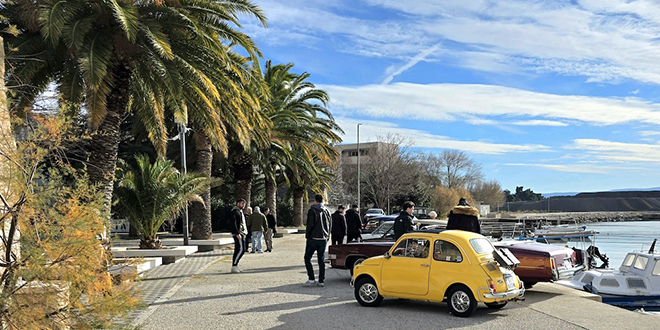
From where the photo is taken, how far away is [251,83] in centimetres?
1764

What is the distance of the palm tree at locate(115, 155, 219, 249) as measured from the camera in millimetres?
17406

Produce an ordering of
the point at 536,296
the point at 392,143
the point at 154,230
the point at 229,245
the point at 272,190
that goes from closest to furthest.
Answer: the point at 536,296 → the point at 154,230 → the point at 229,245 → the point at 272,190 → the point at 392,143

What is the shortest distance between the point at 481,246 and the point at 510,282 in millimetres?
717

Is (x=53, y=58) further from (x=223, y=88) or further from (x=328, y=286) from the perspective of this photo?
(x=328, y=286)

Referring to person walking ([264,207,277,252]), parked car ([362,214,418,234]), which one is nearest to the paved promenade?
person walking ([264,207,277,252])

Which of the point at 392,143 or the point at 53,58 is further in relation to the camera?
the point at 392,143

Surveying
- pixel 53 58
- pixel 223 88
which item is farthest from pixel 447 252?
pixel 53 58

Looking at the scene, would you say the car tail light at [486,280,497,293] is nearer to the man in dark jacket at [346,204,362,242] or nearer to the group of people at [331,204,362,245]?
the group of people at [331,204,362,245]

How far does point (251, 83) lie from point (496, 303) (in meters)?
10.5

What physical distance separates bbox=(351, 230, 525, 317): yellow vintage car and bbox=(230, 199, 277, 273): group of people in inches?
206

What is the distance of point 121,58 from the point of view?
13.2 m

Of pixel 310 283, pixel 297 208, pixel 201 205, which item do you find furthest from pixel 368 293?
pixel 297 208

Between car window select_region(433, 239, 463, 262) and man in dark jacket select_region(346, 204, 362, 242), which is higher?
man in dark jacket select_region(346, 204, 362, 242)

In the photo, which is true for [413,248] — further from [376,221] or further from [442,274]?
[376,221]
